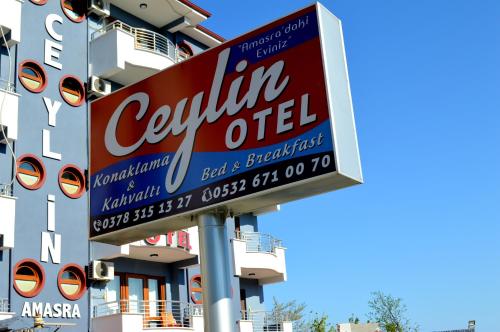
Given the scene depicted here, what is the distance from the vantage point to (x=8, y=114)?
2086cm

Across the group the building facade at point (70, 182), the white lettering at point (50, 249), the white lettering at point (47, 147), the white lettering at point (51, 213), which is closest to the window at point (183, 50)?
the building facade at point (70, 182)

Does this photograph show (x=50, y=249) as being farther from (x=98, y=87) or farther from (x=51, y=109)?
(x=98, y=87)

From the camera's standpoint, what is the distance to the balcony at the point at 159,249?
2283 centimetres

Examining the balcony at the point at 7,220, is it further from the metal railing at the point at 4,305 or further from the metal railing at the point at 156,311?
the metal railing at the point at 156,311

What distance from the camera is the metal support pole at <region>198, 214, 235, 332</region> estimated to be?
1023 cm

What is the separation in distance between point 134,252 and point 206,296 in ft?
46.3

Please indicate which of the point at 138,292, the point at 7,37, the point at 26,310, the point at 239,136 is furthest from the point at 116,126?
the point at 138,292

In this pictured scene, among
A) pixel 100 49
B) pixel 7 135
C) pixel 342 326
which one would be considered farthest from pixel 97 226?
pixel 342 326

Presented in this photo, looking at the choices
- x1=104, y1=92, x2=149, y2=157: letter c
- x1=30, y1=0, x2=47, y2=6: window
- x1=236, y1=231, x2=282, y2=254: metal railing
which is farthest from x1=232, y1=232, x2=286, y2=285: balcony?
x1=104, y1=92, x2=149, y2=157: letter c

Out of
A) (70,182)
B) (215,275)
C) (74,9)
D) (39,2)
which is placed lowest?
(215,275)

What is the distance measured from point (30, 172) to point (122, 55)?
5.64 m

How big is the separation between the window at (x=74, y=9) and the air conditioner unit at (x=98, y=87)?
7.80 ft

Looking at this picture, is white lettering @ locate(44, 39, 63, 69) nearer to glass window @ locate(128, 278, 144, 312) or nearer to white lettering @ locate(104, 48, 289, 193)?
glass window @ locate(128, 278, 144, 312)

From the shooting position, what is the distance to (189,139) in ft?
36.7
